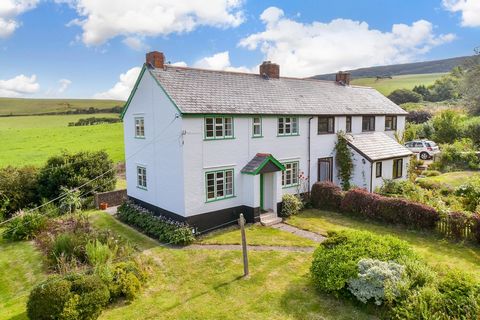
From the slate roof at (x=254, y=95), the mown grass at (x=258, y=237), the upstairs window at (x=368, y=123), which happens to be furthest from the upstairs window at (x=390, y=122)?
the mown grass at (x=258, y=237)

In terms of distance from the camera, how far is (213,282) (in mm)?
13266

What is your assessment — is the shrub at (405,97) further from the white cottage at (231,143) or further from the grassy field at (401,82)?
the white cottage at (231,143)

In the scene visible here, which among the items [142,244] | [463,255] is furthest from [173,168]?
[463,255]

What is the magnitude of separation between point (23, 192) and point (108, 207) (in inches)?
284

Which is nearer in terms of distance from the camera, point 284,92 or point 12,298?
point 12,298

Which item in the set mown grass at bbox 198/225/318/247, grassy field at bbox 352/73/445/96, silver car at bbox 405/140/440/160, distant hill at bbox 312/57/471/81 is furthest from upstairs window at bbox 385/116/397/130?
distant hill at bbox 312/57/471/81

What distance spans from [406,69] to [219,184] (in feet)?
425

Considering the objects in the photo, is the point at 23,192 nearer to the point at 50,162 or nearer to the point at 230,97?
the point at 50,162

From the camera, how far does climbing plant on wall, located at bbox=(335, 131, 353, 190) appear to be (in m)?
25.3

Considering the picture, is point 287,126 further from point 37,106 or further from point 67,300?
point 37,106

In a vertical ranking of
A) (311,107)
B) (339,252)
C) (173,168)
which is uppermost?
(311,107)

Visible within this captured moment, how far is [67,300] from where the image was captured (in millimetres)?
10117

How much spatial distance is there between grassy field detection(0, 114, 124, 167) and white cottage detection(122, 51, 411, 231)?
76.6ft

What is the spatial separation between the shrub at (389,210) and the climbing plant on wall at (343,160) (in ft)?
12.9
